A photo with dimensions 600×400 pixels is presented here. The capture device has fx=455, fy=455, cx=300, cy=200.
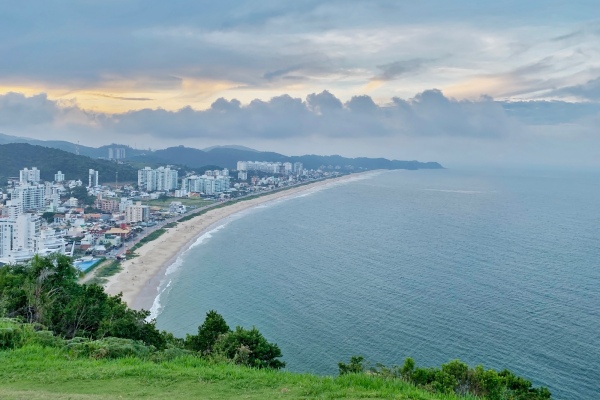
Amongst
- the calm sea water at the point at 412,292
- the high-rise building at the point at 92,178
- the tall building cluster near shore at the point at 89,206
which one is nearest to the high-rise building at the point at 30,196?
the tall building cluster near shore at the point at 89,206

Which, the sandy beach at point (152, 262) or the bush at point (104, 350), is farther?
the sandy beach at point (152, 262)

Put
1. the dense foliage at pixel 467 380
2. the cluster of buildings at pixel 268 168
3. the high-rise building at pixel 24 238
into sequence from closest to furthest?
the dense foliage at pixel 467 380 → the high-rise building at pixel 24 238 → the cluster of buildings at pixel 268 168

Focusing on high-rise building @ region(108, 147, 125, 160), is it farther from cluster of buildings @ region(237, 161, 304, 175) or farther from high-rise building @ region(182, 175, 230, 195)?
high-rise building @ region(182, 175, 230, 195)

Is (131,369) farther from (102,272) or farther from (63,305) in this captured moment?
(102,272)

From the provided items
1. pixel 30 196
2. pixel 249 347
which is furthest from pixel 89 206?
pixel 249 347

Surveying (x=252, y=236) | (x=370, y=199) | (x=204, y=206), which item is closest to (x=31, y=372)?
(x=252, y=236)

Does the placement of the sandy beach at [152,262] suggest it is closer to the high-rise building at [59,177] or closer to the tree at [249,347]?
the tree at [249,347]
